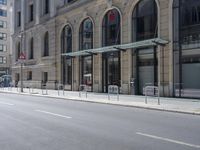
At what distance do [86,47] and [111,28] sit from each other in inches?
198

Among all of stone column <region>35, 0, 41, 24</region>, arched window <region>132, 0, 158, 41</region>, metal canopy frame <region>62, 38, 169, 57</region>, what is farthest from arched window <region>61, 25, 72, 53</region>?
arched window <region>132, 0, 158, 41</region>

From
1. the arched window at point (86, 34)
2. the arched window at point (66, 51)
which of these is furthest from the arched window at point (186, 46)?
the arched window at point (66, 51)

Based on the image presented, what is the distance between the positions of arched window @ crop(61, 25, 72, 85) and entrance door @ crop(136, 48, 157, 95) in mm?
12372

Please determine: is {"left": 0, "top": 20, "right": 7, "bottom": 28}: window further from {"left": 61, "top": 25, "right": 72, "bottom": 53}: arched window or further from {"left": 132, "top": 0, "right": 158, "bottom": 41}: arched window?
{"left": 132, "top": 0, "right": 158, "bottom": 41}: arched window

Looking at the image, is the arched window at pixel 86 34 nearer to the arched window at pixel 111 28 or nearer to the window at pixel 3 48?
the arched window at pixel 111 28

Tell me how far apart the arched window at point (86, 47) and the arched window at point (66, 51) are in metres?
2.77

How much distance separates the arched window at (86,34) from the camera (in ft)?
116

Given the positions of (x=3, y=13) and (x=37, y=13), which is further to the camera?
(x=3, y=13)

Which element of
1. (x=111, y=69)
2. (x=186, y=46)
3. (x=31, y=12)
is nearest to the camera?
(x=186, y=46)

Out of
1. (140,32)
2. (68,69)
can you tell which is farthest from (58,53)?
(140,32)

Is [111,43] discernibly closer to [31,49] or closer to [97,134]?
[97,134]

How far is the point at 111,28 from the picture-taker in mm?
32125

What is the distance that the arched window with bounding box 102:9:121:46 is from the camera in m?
31.1

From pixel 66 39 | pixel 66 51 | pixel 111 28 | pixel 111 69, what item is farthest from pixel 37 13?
pixel 111 69
